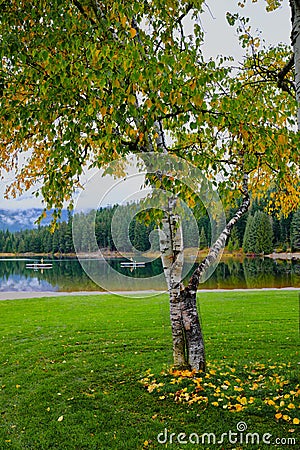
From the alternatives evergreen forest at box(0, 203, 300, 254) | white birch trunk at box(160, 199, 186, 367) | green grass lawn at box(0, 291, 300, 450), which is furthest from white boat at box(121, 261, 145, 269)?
green grass lawn at box(0, 291, 300, 450)

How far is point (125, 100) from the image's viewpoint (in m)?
3.21

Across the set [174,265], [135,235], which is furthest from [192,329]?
[135,235]

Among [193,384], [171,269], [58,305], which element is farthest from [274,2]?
[58,305]

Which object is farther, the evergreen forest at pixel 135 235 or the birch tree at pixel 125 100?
the evergreen forest at pixel 135 235

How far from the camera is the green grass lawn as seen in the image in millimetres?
3369

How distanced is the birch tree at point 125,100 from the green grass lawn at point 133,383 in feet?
2.27

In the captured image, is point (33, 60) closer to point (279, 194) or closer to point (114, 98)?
point (114, 98)

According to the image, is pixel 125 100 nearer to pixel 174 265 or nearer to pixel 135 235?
pixel 135 235

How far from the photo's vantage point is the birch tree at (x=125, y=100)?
305cm

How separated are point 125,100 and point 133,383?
3007mm

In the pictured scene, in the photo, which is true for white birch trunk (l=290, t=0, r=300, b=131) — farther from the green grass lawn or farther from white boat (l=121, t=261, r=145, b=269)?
the green grass lawn

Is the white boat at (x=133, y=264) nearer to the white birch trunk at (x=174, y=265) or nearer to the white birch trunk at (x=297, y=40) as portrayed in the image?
the white birch trunk at (x=174, y=265)

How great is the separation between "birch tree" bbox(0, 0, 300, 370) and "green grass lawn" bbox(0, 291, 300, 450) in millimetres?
693

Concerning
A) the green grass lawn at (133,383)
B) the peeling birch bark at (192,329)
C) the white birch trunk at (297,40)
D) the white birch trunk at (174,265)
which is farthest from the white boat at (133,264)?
the white birch trunk at (297,40)
